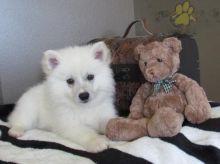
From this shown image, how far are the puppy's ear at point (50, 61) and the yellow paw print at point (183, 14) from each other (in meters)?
0.99

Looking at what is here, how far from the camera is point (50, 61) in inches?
53.1

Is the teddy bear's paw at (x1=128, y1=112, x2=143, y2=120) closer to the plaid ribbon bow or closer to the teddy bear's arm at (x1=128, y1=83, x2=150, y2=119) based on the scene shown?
the teddy bear's arm at (x1=128, y1=83, x2=150, y2=119)

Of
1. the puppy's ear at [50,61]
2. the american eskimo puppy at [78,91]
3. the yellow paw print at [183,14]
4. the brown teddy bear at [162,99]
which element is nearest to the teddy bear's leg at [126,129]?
the brown teddy bear at [162,99]

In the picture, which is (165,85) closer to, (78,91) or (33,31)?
(78,91)

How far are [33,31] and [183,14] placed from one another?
95 centimetres

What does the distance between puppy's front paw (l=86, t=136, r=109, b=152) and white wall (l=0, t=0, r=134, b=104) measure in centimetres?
108

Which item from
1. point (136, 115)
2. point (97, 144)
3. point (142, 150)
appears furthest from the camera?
Answer: point (136, 115)

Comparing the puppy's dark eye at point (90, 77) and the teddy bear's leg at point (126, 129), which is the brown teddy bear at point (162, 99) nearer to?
the teddy bear's leg at point (126, 129)

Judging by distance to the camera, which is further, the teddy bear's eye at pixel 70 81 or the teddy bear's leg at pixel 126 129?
the teddy bear's eye at pixel 70 81

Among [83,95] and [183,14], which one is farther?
[183,14]

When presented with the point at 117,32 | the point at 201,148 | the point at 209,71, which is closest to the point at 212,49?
the point at 209,71

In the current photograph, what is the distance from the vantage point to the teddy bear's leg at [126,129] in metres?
1.11

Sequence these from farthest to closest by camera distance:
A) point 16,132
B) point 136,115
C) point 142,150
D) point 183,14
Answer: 1. point 183,14
2. point 16,132
3. point 136,115
4. point 142,150

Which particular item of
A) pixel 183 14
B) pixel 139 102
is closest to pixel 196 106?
pixel 139 102
